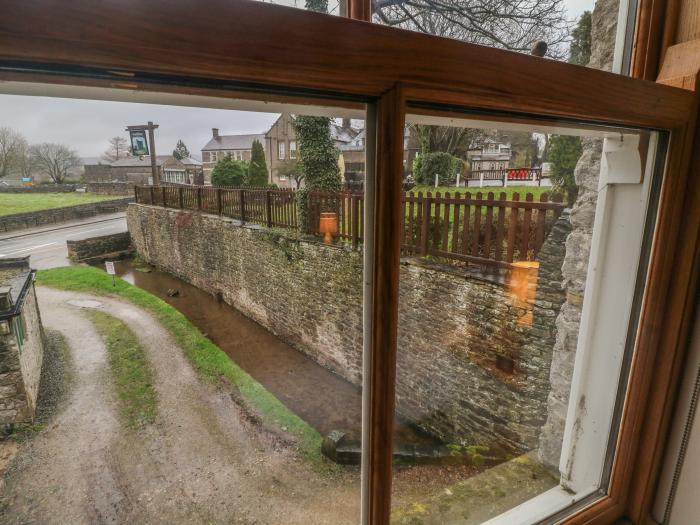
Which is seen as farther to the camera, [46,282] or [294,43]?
[46,282]

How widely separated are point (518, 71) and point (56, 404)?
2.85 m

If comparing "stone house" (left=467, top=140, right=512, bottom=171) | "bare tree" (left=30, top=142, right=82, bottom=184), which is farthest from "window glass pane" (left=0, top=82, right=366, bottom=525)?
"stone house" (left=467, top=140, right=512, bottom=171)

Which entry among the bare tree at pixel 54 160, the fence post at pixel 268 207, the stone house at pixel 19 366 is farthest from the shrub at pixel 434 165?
the fence post at pixel 268 207

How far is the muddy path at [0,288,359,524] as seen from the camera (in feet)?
6.42

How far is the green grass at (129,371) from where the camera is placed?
2195mm

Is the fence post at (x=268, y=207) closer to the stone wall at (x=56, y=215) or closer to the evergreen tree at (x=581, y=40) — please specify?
the stone wall at (x=56, y=215)

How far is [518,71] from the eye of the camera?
46cm

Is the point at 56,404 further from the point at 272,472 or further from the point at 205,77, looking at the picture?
the point at 205,77

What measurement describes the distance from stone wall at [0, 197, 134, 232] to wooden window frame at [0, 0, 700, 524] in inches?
17.1

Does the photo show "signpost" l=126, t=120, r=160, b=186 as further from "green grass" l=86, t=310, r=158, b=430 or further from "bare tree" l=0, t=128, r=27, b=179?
"green grass" l=86, t=310, r=158, b=430

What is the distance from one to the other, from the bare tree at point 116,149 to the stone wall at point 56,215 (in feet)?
0.59

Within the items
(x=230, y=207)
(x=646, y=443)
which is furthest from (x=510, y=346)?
(x=230, y=207)

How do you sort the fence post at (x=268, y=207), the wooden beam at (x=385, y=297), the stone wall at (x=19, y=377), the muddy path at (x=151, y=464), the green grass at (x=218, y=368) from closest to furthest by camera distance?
the wooden beam at (x=385, y=297)
the stone wall at (x=19, y=377)
the muddy path at (x=151, y=464)
the green grass at (x=218, y=368)
the fence post at (x=268, y=207)

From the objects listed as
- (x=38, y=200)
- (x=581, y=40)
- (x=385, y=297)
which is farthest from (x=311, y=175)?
(x=385, y=297)
